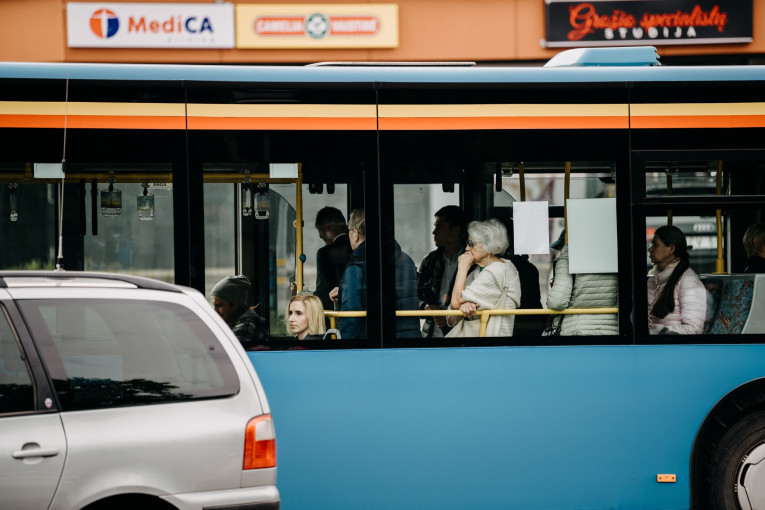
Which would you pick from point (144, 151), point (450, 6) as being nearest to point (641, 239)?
point (144, 151)

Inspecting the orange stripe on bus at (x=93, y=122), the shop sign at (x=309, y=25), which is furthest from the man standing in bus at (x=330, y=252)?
the shop sign at (x=309, y=25)

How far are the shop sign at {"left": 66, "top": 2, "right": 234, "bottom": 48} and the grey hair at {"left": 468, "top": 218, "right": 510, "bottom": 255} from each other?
8955 millimetres

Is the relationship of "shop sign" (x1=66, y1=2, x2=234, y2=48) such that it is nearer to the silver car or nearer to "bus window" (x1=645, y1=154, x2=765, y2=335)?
"bus window" (x1=645, y1=154, x2=765, y2=335)

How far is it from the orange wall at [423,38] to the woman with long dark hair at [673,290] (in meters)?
8.35

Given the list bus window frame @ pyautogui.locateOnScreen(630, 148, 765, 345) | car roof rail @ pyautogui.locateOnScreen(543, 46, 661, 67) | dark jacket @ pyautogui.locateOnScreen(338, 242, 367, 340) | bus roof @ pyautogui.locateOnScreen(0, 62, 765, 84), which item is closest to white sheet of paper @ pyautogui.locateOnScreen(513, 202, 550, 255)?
bus window frame @ pyautogui.locateOnScreen(630, 148, 765, 345)

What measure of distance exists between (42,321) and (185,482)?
899 millimetres

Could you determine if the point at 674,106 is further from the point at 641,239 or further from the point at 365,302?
the point at 365,302

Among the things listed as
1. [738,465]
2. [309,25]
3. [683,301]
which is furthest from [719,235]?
[309,25]

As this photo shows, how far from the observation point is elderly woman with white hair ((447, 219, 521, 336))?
534 centimetres

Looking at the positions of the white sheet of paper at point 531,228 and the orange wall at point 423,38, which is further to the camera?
the orange wall at point 423,38

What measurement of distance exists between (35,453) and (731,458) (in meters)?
4.08

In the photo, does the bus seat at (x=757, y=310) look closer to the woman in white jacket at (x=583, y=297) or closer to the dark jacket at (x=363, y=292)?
the woman in white jacket at (x=583, y=297)

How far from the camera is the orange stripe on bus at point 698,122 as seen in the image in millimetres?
5406

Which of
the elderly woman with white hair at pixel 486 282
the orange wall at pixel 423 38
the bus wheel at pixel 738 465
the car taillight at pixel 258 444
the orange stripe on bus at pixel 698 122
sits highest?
the orange wall at pixel 423 38
